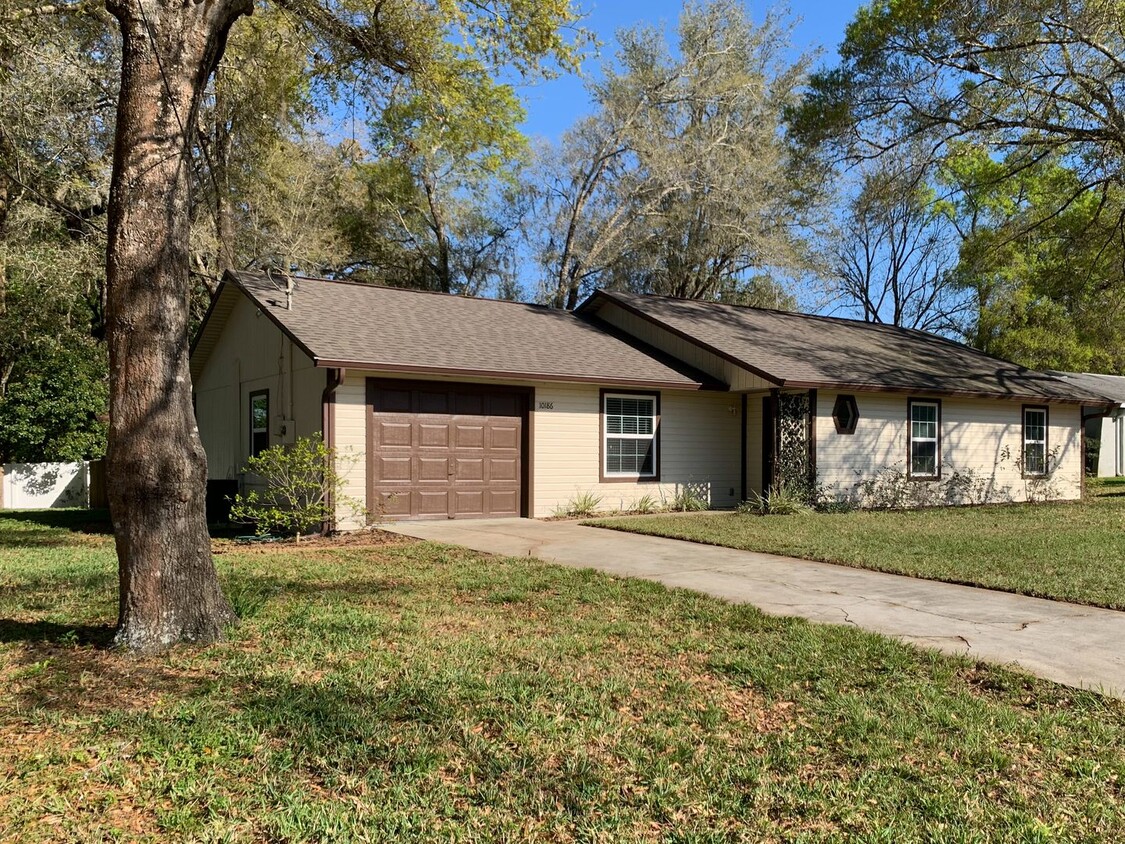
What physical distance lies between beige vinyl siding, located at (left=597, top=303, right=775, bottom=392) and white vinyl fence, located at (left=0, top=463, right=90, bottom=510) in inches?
523

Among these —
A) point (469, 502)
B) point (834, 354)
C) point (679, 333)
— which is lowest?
point (469, 502)

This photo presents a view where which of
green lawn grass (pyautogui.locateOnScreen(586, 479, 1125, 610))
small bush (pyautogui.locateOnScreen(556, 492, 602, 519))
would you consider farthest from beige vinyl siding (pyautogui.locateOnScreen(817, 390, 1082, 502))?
small bush (pyautogui.locateOnScreen(556, 492, 602, 519))

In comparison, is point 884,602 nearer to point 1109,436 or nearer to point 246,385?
point 246,385

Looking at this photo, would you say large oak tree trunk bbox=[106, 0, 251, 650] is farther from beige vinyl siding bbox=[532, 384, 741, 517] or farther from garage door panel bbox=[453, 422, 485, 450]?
beige vinyl siding bbox=[532, 384, 741, 517]

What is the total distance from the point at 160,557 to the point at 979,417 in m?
17.4

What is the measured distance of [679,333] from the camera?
1667cm

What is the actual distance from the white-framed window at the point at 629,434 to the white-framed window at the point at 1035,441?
9.51 meters

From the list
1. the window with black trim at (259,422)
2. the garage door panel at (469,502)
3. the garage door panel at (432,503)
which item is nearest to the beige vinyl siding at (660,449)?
the garage door panel at (469,502)

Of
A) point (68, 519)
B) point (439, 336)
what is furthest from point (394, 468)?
point (68, 519)

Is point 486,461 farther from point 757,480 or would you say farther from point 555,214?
point 555,214

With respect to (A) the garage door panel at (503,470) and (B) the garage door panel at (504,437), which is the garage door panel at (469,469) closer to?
(A) the garage door panel at (503,470)

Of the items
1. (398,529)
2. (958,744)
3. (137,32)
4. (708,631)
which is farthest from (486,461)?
(958,744)

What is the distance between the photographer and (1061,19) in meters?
14.8

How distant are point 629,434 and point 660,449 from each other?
74 centimetres
